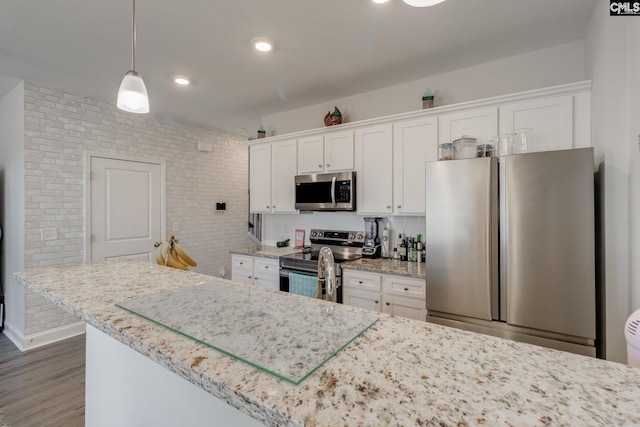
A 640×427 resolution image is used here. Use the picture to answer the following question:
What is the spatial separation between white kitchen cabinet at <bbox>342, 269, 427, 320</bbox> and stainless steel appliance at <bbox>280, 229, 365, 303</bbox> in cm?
12

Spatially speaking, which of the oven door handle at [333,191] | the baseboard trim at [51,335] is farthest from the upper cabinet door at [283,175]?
the baseboard trim at [51,335]

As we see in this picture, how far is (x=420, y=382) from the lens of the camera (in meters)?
0.62

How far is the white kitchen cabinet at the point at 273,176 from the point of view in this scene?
140 inches

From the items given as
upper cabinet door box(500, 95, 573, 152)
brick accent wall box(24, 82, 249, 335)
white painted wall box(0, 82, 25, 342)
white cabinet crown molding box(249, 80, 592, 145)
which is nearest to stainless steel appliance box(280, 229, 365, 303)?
white cabinet crown molding box(249, 80, 592, 145)

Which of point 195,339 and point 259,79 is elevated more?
point 259,79

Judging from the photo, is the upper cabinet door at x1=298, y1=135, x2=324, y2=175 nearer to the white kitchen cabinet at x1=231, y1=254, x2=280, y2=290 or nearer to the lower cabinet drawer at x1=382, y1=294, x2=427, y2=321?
the white kitchen cabinet at x1=231, y1=254, x2=280, y2=290

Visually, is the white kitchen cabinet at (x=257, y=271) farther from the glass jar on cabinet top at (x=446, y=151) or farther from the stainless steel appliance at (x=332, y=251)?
the glass jar on cabinet top at (x=446, y=151)

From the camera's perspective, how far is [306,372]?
657 mm

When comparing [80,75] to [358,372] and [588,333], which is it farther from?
[588,333]

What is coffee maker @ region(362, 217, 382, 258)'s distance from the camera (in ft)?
10.2

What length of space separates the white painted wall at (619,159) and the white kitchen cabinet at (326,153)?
6.24 ft

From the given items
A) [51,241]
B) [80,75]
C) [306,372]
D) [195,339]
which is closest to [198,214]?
[51,241]

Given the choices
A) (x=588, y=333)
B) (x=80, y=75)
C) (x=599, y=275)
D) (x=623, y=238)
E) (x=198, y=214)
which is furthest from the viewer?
(x=198, y=214)

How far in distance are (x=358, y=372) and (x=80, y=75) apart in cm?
363
